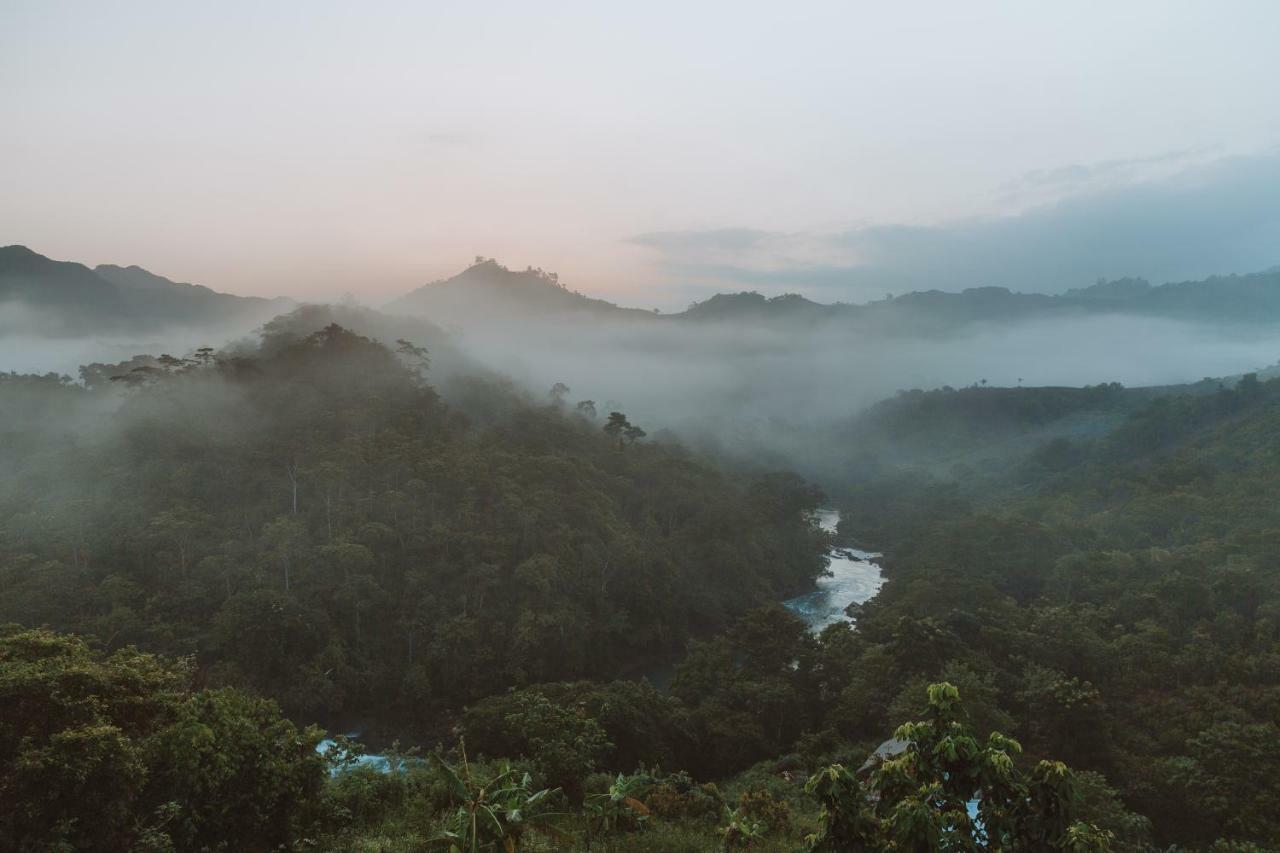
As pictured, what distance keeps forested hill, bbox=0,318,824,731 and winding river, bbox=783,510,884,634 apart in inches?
97.2

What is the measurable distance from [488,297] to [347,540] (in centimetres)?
12192

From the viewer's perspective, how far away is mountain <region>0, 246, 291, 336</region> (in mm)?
90000

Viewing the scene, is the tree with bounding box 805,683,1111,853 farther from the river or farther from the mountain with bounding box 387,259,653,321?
the mountain with bounding box 387,259,653,321

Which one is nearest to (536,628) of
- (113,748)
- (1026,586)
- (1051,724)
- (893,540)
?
(1051,724)

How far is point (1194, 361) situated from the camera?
17838 centimetres

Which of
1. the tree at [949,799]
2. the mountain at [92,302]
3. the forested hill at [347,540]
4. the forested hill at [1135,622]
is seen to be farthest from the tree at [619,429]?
the mountain at [92,302]

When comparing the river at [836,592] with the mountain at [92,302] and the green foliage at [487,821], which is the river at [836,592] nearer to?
the green foliage at [487,821]

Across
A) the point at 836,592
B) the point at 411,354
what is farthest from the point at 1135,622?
the point at 411,354

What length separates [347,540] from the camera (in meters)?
35.4

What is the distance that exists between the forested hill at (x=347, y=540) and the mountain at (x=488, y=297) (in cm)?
8871

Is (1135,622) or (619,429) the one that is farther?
(619,429)

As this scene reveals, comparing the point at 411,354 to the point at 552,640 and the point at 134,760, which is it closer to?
the point at 552,640

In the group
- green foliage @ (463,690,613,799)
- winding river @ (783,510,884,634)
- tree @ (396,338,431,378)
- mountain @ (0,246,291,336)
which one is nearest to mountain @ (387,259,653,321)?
mountain @ (0,246,291,336)

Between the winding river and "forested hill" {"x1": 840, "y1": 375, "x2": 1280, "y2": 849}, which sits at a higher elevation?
"forested hill" {"x1": 840, "y1": 375, "x2": 1280, "y2": 849}
